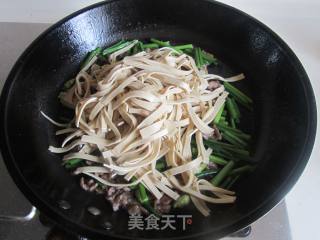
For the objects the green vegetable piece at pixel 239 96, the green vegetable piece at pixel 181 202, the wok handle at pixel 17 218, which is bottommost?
the wok handle at pixel 17 218

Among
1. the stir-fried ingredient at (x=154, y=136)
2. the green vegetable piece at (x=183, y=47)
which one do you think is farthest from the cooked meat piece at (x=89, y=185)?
the green vegetable piece at (x=183, y=47)

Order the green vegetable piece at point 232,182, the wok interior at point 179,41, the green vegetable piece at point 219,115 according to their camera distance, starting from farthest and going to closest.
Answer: the green vegetable piece at point 219,115 < the green vegetable piece at point 232,182 < the wok interior at point 179,41

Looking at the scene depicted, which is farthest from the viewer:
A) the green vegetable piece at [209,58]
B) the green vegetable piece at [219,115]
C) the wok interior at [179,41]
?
the green vegetable piece at [209,58]

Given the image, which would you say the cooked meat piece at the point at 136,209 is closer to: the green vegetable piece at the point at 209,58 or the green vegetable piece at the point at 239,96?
the green vegetable piece at the point at 239,96

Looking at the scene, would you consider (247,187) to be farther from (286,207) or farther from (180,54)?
(180,54)

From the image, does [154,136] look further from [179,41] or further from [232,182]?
[179,41]

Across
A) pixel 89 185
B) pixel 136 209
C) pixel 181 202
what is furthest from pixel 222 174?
pixel 89 185

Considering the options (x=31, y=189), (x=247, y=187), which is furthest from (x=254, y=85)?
(x=31, y=189)
